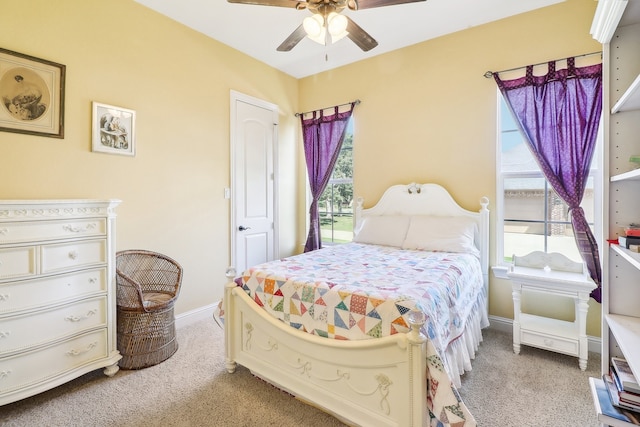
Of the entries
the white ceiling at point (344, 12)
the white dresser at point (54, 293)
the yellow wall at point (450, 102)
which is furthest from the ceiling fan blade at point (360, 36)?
the white dresser at point (54, 293)

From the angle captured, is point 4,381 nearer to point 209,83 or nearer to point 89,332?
point 89,332

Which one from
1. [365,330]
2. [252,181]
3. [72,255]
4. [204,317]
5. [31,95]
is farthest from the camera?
[252,181]

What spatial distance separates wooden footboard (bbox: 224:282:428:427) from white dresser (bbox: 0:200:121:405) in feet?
2.83

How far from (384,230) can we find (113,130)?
8.42ft

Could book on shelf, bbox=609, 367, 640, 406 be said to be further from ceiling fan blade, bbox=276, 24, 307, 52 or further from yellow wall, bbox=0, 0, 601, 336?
ceiling fan blade, bbox=276, 24, 307, 52

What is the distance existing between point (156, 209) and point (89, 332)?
1.11 meters

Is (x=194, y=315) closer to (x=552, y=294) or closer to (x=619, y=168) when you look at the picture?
(x=552, y=294)

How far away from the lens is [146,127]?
8.72 feet

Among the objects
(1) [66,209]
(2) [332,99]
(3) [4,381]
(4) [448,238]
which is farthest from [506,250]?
(3) [4,381]

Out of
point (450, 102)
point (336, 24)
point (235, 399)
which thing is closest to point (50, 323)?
point (235, 399)

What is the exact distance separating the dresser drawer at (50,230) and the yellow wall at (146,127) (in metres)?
0.44

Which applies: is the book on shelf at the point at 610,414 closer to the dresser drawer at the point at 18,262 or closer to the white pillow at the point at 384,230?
the white pillow at the point at 384,230

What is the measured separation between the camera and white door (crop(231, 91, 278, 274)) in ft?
11.2

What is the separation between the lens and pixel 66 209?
1870 millimetres
